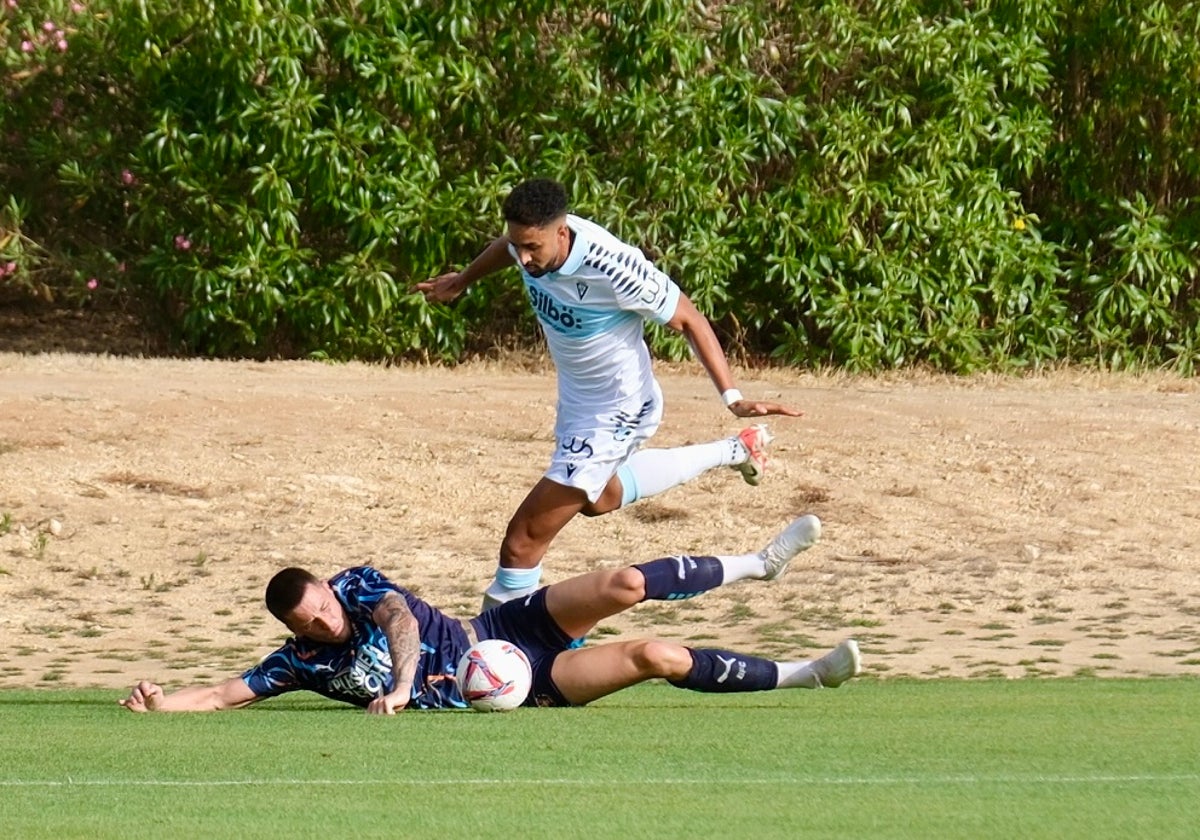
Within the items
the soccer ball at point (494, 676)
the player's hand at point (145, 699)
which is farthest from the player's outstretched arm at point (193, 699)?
the soccer ball at point (494, 676)

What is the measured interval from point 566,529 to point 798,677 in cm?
596

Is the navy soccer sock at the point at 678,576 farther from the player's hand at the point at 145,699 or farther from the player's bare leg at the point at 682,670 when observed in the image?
the player's hand at the point at 145,699

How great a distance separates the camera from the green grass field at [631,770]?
587cm

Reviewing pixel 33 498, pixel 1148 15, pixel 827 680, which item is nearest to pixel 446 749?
pixel 827 680

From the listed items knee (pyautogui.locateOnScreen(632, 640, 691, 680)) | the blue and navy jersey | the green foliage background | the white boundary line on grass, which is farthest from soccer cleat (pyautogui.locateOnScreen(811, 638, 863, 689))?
the green foliage background

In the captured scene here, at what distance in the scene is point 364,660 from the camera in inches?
312

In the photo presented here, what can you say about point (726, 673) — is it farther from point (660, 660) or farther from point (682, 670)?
point (660, 660)

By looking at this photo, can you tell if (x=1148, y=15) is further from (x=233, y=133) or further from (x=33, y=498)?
(x=33, y=498)

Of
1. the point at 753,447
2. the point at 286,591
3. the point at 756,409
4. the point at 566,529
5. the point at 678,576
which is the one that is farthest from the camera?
the point at 566,529

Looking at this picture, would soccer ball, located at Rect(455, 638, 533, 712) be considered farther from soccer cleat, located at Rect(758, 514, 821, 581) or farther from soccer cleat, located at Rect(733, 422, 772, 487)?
soccer cleat, located at Rect(733, 422, 772, 487)

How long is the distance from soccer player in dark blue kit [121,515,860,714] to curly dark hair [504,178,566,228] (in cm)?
147

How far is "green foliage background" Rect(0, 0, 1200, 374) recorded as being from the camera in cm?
1611

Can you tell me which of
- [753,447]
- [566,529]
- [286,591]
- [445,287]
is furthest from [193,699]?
[566,529]

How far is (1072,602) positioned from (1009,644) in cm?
140
